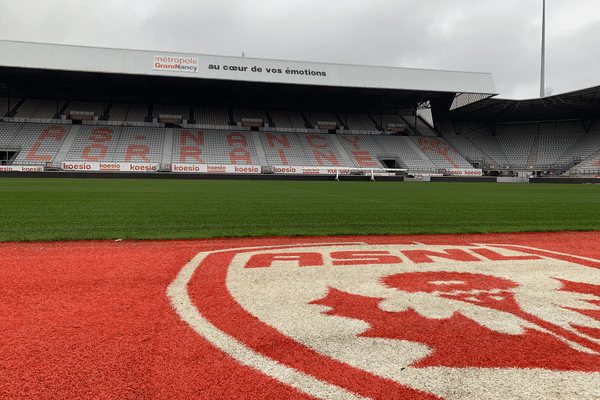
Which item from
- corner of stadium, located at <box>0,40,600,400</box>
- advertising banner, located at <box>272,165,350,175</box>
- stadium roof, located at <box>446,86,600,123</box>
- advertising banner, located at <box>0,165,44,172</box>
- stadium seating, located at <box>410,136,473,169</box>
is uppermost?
stadium roof, located at <box>446,86,600,123</box>

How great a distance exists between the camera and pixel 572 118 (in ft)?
152

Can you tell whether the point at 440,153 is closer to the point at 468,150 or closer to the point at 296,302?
the point at 468,150

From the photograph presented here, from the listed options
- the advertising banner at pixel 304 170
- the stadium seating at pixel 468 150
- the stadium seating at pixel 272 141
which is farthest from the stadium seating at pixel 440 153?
the advertising banner at pixel 304 170

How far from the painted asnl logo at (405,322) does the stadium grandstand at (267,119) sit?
3203 centimetres

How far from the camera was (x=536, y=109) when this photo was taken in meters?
44.3

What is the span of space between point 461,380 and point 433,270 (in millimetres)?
2236

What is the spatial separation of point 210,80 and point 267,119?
10.2 metres

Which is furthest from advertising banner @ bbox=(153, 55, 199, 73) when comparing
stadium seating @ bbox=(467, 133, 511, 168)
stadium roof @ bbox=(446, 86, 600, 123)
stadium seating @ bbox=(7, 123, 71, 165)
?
stadium seating @ bbox=(467, 133, 511, 168)

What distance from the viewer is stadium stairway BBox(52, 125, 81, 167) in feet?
106

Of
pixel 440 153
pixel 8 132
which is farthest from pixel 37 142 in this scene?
pixel 440 153

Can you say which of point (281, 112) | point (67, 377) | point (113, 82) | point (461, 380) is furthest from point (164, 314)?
point (281, 112)

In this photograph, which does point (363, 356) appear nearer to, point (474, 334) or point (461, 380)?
point (461, 380)

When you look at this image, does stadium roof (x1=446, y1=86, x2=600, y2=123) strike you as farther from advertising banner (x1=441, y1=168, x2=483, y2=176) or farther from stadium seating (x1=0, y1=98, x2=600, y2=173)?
advertising banner (x1=441, y1=168, x2=483, y2=176)

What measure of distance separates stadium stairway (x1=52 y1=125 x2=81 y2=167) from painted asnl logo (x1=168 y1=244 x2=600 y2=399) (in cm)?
3493
